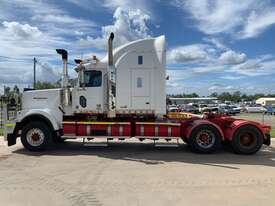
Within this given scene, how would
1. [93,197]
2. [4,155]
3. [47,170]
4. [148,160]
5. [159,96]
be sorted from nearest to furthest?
[93,197]
[47,170]
[148,160]
[4,155]
[159,96]

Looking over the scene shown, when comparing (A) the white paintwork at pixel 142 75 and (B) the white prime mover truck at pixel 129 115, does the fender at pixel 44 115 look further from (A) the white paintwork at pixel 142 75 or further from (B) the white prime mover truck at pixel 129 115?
(A) the white paintwork at pixel 142 75

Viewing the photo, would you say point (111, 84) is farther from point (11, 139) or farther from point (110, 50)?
point (11, 139)

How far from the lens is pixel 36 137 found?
507 inches

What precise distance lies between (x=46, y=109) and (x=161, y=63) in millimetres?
4314

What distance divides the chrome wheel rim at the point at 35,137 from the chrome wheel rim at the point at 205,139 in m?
5.27

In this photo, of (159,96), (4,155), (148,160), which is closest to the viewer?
(148,160)

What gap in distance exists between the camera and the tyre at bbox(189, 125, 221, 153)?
1264 centimetres

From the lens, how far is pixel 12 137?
1299 cm

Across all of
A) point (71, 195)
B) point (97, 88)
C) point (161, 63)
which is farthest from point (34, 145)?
point (71, 195)

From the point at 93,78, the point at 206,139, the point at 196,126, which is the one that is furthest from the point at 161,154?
the point at 93,78

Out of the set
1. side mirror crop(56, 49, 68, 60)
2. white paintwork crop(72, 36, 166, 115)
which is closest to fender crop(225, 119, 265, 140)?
white paintwork crop(72, 36, 166, 115)

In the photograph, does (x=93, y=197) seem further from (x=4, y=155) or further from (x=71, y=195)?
Result: (x=4, y=155)

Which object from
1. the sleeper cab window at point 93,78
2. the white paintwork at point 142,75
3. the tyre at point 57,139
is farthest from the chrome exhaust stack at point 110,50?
the tyre at point 57,139

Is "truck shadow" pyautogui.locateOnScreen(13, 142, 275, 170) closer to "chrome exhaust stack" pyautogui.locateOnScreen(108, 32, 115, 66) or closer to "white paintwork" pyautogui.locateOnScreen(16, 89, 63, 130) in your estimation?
"white paintwork" pyautogui.locateOnScreen(16, 89, 63, 130)
